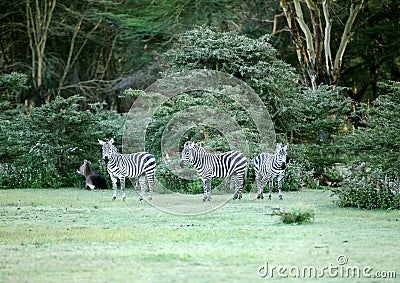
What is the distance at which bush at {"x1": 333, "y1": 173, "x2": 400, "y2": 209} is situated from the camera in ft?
45.3

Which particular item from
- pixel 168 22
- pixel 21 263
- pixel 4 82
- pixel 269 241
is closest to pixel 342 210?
pixel 269 241

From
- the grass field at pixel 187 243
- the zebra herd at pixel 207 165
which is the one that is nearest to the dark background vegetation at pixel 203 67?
the zebra herd at pixel 207 165

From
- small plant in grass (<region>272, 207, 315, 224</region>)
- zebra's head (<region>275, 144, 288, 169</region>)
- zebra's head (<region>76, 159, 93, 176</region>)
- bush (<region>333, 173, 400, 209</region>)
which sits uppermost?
zebra's head (<region>275, 144, 288, 169</region>)

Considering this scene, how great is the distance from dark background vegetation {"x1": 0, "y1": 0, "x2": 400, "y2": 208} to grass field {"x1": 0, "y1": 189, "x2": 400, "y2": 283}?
103 inches

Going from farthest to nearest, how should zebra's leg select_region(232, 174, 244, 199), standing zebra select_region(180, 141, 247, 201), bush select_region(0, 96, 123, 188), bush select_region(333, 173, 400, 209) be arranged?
bush select_region(0, 96, 123, 188), zebra's leg select_region(232, 174, 244, 199), standing zebra select_region(180, 141, 247, 201), bush select_region(333, 173, 400, 209)

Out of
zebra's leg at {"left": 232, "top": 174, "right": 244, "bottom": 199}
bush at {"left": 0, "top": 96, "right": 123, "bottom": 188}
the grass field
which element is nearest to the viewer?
the grass field

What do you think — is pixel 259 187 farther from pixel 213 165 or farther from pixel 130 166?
pixel 130 166

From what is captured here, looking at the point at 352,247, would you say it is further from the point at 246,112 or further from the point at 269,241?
the point at 246,112

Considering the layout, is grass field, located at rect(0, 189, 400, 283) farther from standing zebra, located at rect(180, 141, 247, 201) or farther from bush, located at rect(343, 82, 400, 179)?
bush, located at rect(343, 82, 400, 179)

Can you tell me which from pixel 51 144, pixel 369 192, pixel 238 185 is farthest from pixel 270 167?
pixel 51 144

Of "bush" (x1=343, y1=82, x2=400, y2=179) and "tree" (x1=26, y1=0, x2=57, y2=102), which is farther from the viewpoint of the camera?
"tree" (x1=26, y1=0, x2=57, y2=102)

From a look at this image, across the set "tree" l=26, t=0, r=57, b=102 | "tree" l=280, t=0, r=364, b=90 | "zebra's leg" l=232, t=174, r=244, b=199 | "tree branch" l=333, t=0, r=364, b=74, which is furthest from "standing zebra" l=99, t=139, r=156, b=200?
"tree" l=26, t=0, r=57, b=102

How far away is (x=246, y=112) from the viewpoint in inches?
774

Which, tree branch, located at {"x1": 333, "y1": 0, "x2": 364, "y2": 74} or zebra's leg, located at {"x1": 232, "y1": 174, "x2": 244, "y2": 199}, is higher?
tree branch, located at {"x1": 333, "y1": 0, "x2": 364, "y2": 74}
